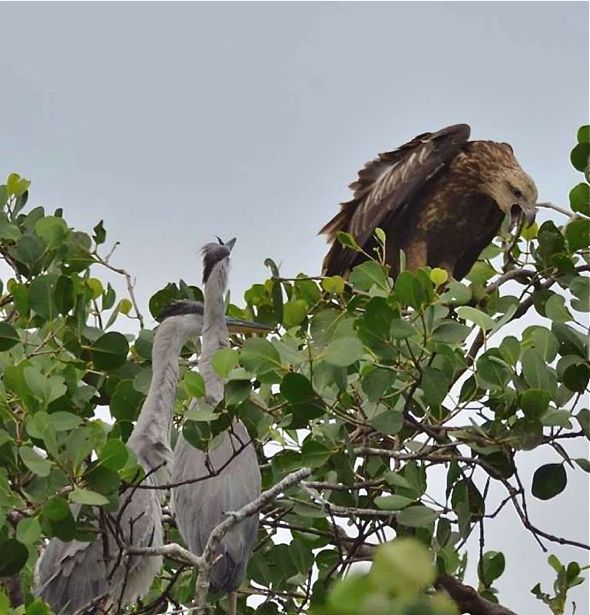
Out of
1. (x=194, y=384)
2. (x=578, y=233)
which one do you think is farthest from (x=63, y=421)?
(x=578, y=233)

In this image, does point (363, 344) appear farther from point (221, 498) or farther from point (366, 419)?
point (221, 498)

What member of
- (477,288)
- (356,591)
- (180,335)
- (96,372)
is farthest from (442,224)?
(356,591)

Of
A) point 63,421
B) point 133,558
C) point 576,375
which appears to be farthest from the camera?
point 133,558

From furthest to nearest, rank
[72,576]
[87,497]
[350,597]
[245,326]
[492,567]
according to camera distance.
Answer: [245,326]
[492,567]
[72,576]
[87,497]
[350,597]

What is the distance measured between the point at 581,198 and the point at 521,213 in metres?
2.04

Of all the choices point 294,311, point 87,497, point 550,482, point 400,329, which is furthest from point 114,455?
point 294,311

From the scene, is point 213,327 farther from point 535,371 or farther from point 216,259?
point 535,371

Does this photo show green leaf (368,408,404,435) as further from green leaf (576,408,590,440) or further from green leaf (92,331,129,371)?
→ green leaf (92,331,129,371)

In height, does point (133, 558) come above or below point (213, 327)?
below

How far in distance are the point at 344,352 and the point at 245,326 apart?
50.6 inches

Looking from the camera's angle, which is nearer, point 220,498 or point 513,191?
point 220,498

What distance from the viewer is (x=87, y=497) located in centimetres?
249

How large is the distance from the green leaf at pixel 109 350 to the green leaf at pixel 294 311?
757 mm

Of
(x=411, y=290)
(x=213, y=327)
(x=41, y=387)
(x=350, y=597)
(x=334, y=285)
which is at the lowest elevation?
(x=350, y=597)
